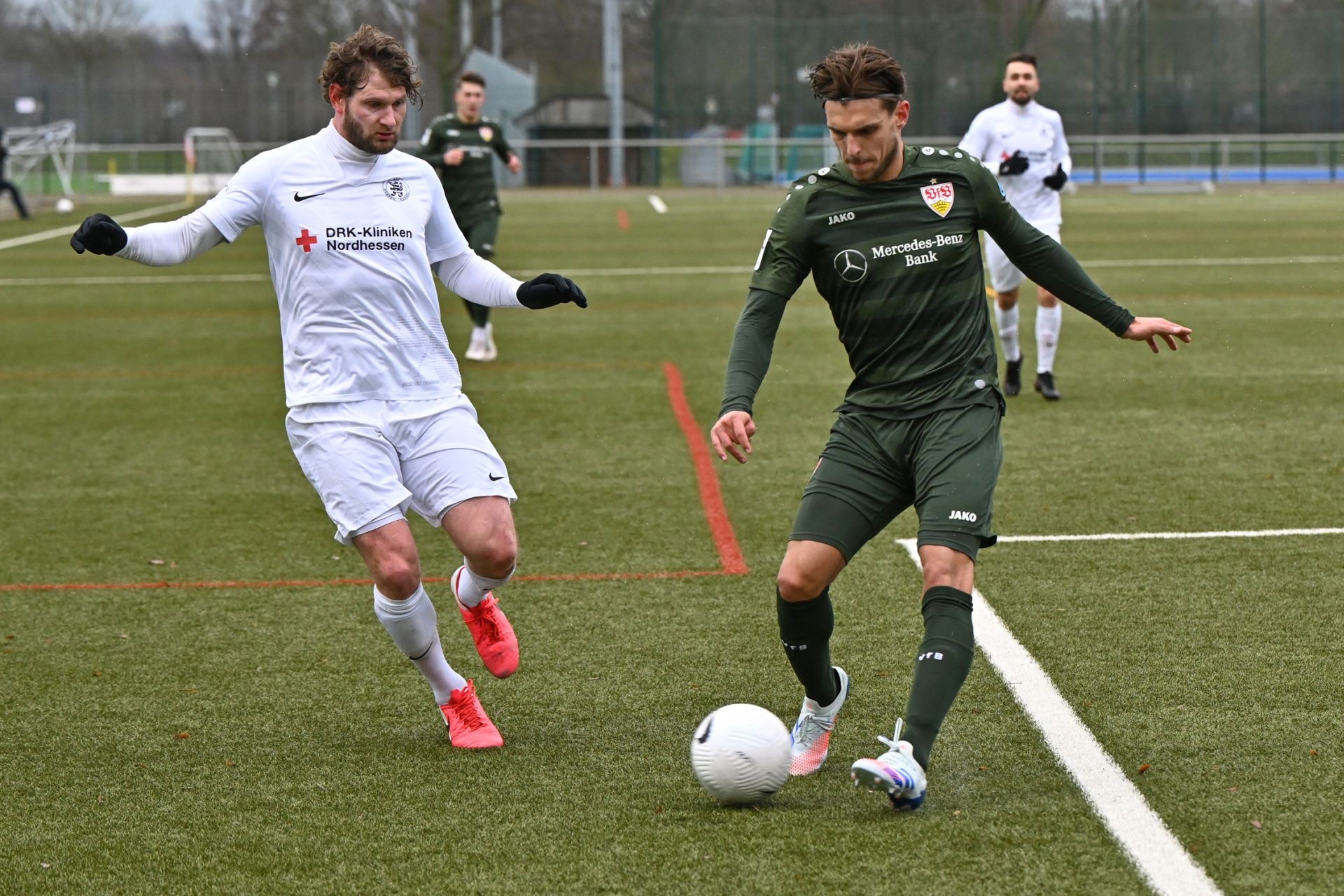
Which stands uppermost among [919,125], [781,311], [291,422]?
[919,125]

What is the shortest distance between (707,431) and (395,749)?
5.65 meters

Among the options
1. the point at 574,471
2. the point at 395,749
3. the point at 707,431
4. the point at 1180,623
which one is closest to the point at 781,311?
the point at 395,749

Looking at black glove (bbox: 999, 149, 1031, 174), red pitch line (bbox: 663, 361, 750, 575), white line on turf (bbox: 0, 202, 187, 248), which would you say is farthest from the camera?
white line on turf (bbox: 0, 202, 187, 248)

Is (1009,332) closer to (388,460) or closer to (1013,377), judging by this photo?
(1013,377)

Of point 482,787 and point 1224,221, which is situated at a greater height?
point 1224,221

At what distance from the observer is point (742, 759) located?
4.32 metres

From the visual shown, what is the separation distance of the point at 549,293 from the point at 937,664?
1.71 m

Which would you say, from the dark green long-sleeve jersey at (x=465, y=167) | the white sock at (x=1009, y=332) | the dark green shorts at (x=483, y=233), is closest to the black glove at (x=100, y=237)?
the white sock at (x=1009, y=332)

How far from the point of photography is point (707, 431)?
10430 millimetres

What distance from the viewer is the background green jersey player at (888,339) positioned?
14.5ft

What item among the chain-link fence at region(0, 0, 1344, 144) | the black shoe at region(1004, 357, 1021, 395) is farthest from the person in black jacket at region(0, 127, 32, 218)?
the black shoe at region(1004, 357, 1021, 395)

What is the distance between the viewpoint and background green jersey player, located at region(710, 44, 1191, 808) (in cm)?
442

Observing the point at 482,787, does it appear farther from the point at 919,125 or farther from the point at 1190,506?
the point at 919,125

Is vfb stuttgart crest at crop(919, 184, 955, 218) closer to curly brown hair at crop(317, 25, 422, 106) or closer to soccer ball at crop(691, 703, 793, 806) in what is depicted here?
soccer ball at crop(691, 703, 793, 806)
